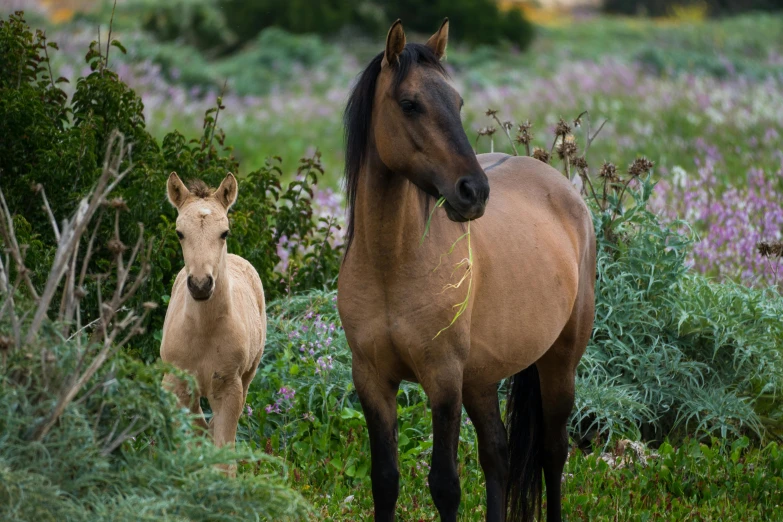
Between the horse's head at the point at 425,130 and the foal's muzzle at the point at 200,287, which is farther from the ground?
the horse's head at the point at 425,130

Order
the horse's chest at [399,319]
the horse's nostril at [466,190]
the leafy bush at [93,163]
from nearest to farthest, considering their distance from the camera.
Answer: the horse's nostril at [466,190] < the horse's chest at [399,319] < the leafy bush at [93,163]

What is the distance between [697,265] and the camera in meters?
8.04

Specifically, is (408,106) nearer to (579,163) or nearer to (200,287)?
(200,287)

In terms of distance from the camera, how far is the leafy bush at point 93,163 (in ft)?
17.9

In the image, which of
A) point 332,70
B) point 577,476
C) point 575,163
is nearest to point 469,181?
point 577,476

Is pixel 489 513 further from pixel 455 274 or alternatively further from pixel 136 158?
pixel 136 158

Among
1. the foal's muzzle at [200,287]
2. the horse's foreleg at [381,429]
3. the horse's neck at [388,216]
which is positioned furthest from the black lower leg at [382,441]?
the foal's muzzle at [200,287]

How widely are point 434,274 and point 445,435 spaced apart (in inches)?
24.6

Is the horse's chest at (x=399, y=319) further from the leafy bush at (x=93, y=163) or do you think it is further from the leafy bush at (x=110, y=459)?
the leafy bush at (x=93, y=163)

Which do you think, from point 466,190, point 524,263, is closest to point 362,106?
point 466,190

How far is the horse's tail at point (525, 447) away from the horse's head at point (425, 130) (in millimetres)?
1668

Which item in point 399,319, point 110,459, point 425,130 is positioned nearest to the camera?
point 110,459

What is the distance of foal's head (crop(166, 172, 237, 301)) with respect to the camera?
12.9 ft

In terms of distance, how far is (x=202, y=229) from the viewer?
4062mm
